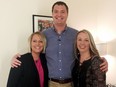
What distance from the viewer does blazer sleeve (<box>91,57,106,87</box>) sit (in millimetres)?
2045

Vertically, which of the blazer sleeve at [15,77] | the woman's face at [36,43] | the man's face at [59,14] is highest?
the man's face at [59,14]

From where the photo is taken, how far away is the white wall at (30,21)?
2.69m

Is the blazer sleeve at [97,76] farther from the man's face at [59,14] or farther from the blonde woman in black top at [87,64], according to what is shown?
the man's face at [59,14]

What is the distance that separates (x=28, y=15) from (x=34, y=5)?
17 centimetres

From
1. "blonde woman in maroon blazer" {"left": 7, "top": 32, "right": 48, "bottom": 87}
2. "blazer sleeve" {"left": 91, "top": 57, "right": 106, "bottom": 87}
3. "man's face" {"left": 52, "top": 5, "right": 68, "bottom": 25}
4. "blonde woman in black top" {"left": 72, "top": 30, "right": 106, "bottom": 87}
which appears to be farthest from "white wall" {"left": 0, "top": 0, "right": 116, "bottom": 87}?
"blazer sleeve" {"left": 91, "top": 57, "right": 106, "bottom": 87}

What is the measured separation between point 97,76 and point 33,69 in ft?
2.26

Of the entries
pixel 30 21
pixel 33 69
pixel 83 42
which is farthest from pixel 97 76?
pixel 30 21

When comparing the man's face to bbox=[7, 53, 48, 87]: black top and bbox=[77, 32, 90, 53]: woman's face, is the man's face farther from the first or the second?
bbox=[7, 53, 48, 87]: black top

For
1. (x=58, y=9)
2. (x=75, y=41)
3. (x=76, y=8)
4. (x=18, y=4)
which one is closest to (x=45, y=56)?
(x=75, y=41)

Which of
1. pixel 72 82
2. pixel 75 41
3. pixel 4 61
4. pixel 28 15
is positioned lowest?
pixel 72 82

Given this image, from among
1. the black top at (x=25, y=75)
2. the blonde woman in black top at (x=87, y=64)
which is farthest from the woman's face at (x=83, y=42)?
the black top at (x=25, y=75)

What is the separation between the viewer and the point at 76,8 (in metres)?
3.69

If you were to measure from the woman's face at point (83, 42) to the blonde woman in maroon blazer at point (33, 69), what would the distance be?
407 mm

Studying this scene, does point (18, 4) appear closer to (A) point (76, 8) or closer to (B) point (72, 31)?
(B) point (72, 31)
